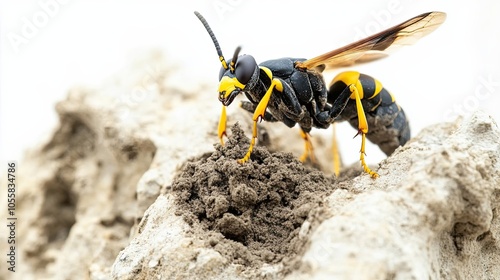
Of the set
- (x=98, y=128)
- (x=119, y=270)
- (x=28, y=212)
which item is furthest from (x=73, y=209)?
(x=119, y=270)

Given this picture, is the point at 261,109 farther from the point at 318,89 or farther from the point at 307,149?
the point at 307,149

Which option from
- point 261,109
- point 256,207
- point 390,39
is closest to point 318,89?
point 390,39

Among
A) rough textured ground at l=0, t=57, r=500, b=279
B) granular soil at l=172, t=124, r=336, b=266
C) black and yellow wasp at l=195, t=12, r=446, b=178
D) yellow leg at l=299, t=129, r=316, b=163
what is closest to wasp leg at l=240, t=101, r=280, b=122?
black and yellow wasp at l=195, t=12, r=446, b=178

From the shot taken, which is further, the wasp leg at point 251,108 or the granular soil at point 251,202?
the wasp leg at point 251,108

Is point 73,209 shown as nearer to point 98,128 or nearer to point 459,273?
point 98,128

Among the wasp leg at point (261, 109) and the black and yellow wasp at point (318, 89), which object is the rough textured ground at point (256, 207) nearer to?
the wasp leg at point (261, 109)

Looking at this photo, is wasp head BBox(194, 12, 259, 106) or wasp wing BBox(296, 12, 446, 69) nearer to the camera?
wasp head BBox(194, 12, 259, 106)

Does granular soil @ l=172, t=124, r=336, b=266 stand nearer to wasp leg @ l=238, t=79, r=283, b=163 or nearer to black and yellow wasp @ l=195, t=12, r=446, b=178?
wasp leg @ l=238, t=79, r=283, b=163

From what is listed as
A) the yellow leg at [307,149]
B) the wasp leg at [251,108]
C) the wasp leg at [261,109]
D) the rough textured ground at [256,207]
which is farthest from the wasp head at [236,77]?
the yellow leg at [307,149]
